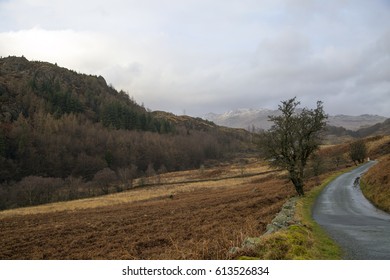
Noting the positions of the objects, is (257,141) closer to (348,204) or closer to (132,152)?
(348,204)

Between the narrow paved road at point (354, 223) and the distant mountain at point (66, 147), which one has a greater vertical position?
the distant mountain at point (66, 147)

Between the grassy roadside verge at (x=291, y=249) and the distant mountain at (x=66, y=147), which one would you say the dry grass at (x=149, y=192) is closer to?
the grassy roadside verge at (x=291, y=249)

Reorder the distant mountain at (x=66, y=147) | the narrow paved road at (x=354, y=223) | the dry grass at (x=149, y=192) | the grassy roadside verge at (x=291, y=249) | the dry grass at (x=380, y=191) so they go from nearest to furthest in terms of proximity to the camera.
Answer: the grassy roadside verge at (x=291, y=249) < the narrow paved road at (x=354, y=223) < the dry grass at (x=380, y=191) < the dry grass at (x=149, y=192) < the distant mountain at (x=66, y=147)

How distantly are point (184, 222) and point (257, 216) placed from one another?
23.6 feet

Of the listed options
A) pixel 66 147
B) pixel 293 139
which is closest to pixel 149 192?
pixel 293 139

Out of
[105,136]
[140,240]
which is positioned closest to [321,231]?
[140,240]

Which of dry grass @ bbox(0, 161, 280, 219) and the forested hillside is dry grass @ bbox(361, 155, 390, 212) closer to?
dry grass @ bbox(0, 161, 280, 219)

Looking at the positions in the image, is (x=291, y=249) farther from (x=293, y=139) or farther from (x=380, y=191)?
(x=293, y=139)

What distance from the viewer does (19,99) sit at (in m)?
194

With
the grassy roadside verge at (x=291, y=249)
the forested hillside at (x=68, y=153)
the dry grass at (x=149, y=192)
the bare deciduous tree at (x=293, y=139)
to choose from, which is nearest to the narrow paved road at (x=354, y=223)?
the grassy roadside verge at (x=291, y=249)

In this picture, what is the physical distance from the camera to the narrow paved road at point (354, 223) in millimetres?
13989

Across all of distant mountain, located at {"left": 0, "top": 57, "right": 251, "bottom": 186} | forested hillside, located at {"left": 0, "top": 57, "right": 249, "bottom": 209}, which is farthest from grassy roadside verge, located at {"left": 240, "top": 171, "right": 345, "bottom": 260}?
distant mountain, located at {"left": 0, "top": 57, "right": 251, "bottom": 186}

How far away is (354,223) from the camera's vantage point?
22250 millimetres

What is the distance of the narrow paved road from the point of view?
14.0 metres
